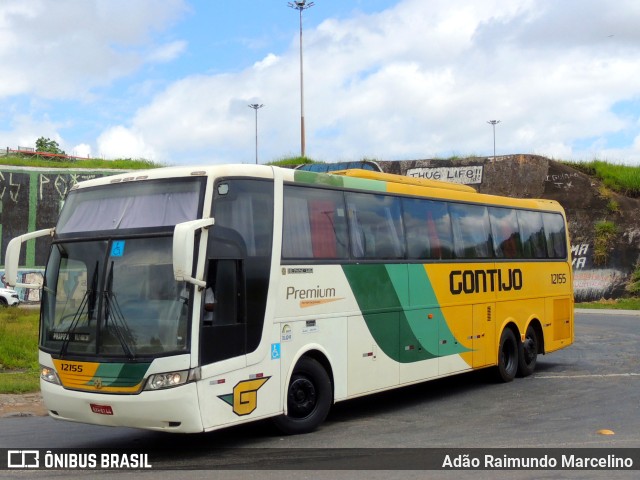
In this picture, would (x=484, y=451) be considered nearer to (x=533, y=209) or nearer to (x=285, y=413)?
(x=285, y=413)

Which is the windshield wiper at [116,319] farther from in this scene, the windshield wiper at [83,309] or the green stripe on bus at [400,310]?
the green stripe on bus at [400,310]

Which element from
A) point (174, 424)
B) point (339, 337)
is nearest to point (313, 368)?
point (339, 337)

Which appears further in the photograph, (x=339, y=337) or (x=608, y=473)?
(x=339, y=337)

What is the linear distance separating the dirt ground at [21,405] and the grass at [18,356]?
0.38 metres

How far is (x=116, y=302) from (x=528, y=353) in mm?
9175

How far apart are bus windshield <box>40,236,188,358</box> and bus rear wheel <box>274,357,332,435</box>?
1.94 m

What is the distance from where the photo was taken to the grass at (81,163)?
3909cm

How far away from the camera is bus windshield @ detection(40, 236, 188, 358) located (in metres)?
8.35

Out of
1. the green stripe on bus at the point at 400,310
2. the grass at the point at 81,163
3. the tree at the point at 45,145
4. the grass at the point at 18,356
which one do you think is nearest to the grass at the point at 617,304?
the grass at the point at 81,163

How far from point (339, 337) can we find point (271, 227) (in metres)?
1.85

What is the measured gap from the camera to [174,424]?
8289mm

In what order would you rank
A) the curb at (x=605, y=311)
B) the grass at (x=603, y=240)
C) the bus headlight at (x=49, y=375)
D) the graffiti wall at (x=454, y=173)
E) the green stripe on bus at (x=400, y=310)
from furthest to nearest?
1. the graffiti wall at (x=454, y=173)
2. the grass at (x=603, y=240)
3. the curb at (x=605, y=311)
4. the green stripe on bus at (x=400, y=310)
5. the bus headlight at (x=49, y=375)

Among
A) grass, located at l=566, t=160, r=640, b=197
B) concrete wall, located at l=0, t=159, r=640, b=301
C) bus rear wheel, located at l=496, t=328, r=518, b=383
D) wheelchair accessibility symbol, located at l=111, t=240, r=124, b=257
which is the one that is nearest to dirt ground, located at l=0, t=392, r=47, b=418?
wheelchair accessibility symbol, located at l=111, t=240, r=124, b=257

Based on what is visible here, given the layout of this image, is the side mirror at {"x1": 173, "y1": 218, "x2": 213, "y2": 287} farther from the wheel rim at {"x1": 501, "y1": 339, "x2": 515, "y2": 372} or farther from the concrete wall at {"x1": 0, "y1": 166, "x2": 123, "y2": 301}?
the concrete wall at {"x1": 0, "y1": 166, "x2": 123, "y2": 301}
